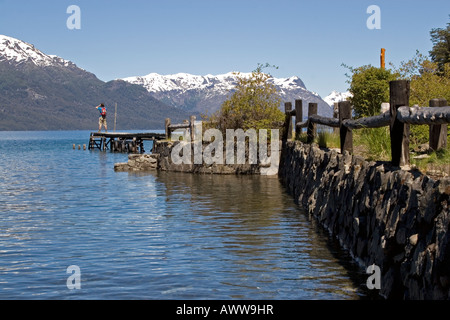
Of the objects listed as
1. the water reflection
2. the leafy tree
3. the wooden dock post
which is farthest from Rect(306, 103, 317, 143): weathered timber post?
the leafy tree

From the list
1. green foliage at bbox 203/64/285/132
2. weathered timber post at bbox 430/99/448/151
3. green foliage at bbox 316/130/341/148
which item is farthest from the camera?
green foliage at bbox 203/64/285/132

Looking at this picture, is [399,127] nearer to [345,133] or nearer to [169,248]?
[345,133]

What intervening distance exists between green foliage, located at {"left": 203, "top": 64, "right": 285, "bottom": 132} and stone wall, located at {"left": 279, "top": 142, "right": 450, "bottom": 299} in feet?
47.8

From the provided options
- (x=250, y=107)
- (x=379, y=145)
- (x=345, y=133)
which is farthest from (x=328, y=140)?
(x=250, y=107)

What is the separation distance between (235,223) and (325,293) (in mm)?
5769

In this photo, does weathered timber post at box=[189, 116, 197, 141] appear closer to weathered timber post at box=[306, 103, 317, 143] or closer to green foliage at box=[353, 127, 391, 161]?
weathered timber post at box=[306, 103, 317, 143]

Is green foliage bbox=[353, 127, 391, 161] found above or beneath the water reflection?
above

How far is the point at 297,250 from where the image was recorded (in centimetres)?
1069

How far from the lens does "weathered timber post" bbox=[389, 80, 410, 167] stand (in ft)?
27.5

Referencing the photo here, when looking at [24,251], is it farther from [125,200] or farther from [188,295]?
[125,200]

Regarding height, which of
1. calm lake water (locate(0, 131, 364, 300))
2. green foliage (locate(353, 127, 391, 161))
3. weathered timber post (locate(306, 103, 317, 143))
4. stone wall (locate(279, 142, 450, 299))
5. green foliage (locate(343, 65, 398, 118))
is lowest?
calm lake water (locate(0, 131, 364, 300))

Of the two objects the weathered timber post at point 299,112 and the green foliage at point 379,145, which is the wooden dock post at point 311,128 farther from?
the green foliage at point 379,145

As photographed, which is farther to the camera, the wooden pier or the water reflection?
the wooden pier
